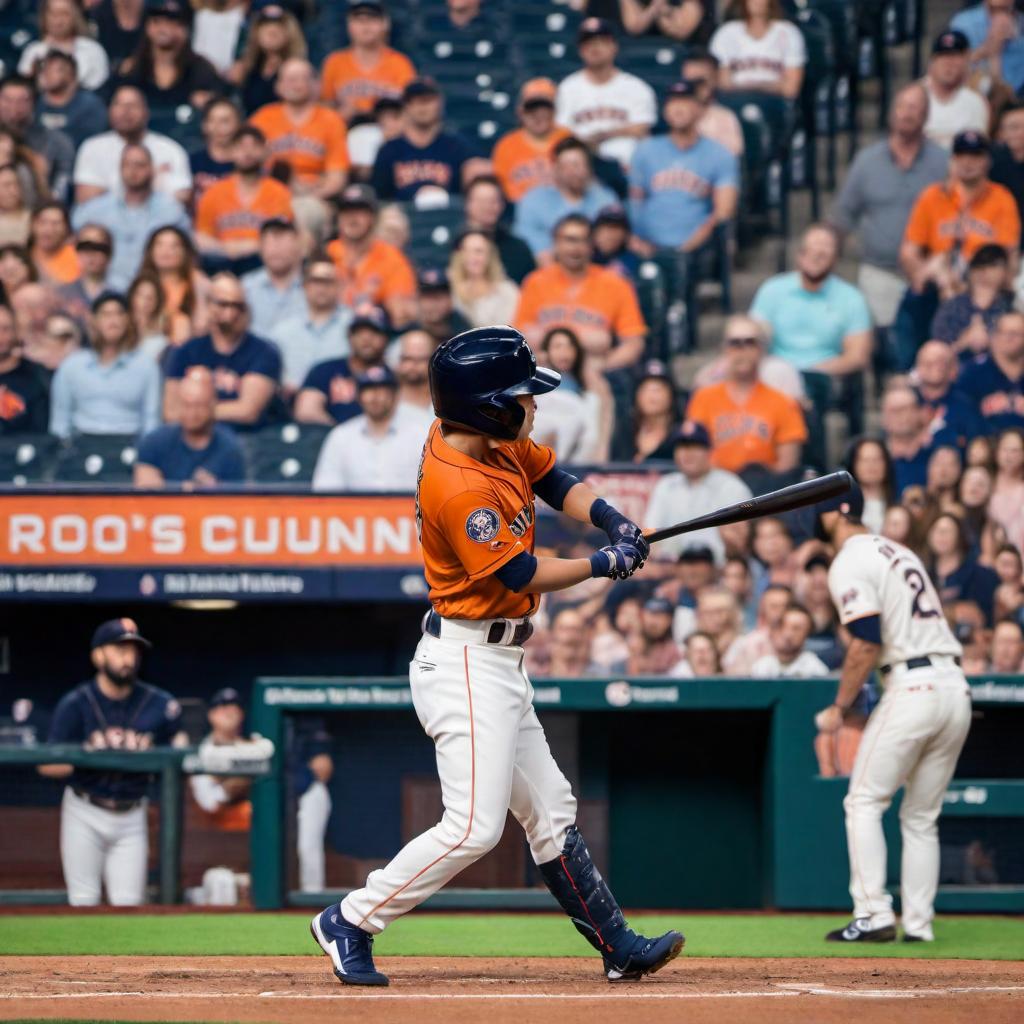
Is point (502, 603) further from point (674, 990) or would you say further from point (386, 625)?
point (386, 625)

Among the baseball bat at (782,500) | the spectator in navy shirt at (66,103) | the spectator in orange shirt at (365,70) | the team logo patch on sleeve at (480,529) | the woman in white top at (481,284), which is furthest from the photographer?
the spectator in orange shirt at (365,70)

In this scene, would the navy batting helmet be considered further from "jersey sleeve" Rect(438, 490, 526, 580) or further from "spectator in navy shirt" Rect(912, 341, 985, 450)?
"spectator in navy shirt" Rect(912, 341, 985, 450)

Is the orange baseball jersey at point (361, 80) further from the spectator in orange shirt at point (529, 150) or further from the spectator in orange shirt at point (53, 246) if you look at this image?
the spectator in orange shirt at point (53, 246)

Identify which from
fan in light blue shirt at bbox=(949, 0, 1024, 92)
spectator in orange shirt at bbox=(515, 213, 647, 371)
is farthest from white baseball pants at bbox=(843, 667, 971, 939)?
fan in light blue shirt at bbox=(949, 0, 1024, 92)

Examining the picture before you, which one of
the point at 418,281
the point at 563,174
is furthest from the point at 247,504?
the point at 563,174

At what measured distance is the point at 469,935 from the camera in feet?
21.0

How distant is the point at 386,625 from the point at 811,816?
3.24 metres

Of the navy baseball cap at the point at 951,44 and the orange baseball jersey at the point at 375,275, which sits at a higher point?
the navy baseball cap at the point at 951,44

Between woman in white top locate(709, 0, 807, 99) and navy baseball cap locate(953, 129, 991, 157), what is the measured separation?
1455 millimetres

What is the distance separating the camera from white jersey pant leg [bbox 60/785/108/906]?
7625 mm

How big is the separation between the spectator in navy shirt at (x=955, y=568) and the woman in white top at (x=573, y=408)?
1902 millimetres

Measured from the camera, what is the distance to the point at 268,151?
11.4 m

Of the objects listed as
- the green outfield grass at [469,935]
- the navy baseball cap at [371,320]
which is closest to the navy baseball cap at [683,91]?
the navy baseball cap at [371,320]

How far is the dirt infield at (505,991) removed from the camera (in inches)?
161
